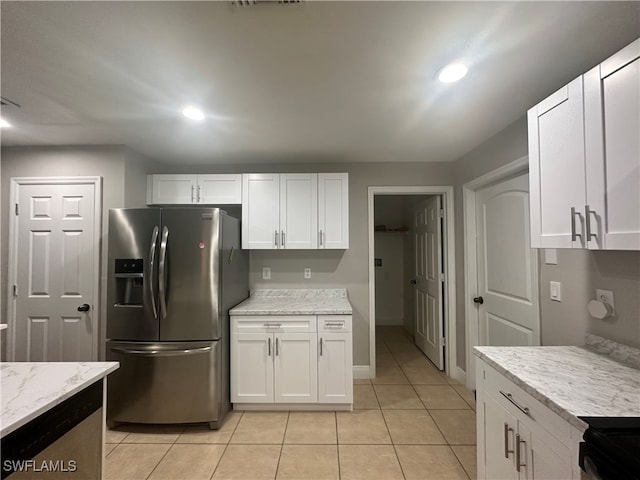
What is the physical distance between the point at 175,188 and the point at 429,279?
10.4ft

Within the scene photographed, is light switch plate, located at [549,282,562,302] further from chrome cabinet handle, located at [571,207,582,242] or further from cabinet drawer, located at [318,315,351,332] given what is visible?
cabinet drawer, located at [318,315,351,332]

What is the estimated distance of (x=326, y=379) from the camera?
92.0 inches

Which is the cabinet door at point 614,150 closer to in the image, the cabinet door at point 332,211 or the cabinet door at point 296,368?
the cabinet door at point 332,211

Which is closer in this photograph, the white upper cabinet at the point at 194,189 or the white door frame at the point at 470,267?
the white door frame at the point at 470,267

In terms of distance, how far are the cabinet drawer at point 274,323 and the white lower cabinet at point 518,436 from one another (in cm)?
132

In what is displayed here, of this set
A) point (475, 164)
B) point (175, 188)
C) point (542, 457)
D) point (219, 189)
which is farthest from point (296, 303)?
point (475, 164)

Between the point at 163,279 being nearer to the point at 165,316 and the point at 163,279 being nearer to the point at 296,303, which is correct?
the point at 165,316

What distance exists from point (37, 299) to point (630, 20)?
4.37m

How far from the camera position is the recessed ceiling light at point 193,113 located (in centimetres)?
186

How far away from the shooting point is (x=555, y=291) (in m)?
1.72

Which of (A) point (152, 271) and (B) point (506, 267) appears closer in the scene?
(A) point (152, 271)

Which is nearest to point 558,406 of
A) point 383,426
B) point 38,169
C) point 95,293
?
point 383,426

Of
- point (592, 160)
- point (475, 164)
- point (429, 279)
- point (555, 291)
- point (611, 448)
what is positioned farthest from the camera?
point (429, 279)

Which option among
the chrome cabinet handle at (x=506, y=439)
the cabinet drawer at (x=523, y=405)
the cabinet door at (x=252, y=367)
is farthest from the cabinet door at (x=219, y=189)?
the chrome cabinet handle at (x=506, y=439)
